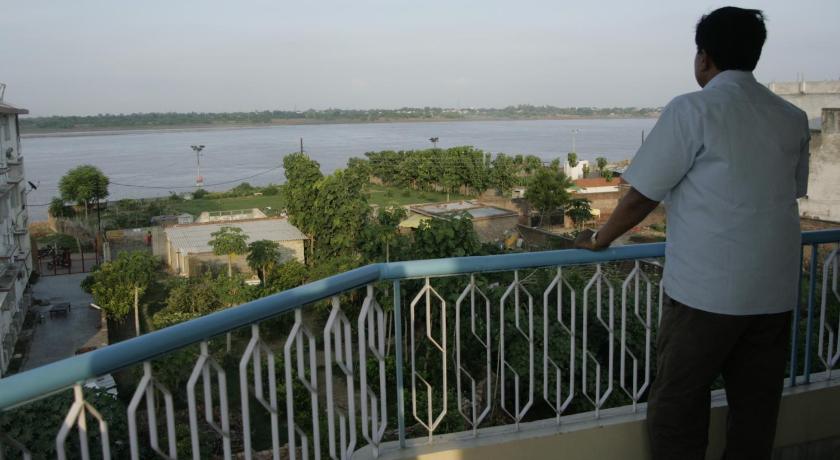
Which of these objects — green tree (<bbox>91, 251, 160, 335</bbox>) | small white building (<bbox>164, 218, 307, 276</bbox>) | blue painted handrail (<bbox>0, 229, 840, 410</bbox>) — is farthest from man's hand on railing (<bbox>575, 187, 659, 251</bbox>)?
small white building (<bbox>164, 218, 307, 276</bbox>)

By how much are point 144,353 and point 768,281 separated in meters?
1.40

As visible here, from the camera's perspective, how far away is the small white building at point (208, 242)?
822 inches

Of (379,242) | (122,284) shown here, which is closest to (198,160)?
(122,284)

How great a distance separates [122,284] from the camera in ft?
57.6

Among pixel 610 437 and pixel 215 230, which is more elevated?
pixel 610 437

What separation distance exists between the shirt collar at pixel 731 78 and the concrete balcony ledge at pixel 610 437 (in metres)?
1.09

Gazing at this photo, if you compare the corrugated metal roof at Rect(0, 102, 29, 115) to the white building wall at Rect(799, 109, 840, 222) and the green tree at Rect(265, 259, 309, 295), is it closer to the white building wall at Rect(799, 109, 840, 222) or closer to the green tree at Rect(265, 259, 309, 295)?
the green tree at Rect(265, 259, 309, 295)

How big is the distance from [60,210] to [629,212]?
1531 inches

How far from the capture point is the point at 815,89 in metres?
22.8

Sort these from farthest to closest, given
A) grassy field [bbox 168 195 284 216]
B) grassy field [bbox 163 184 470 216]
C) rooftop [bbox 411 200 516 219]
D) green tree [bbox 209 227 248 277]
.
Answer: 1. grassy field [bbox 163 184 470 216]
2. grassy field [bbox 168 195 284 216]
3. rooftop [bbox 411 200 516 219]
4. green tree [bbox 209 227 248 277]

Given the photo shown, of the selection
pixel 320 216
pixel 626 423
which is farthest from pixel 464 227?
pixel 320 216

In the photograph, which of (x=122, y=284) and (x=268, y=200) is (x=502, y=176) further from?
(x=122, y=284)

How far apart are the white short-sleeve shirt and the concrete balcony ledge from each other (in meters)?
0.69

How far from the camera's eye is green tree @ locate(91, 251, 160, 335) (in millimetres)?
17250
